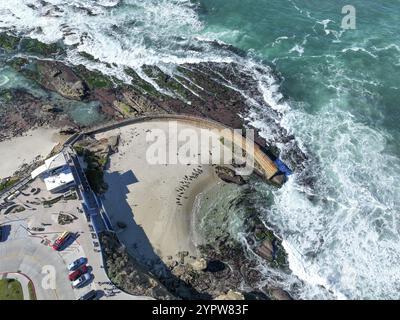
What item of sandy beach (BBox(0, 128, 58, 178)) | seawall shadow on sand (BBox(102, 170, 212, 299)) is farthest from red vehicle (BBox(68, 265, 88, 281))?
sandy beach (BBox(0, 128, 58, 178))

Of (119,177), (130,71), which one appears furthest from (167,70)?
(119,177)

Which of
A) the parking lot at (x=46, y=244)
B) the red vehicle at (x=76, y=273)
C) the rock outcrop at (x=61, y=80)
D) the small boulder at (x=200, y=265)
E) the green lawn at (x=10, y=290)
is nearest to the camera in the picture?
the green lawn at (x=10, y=290)

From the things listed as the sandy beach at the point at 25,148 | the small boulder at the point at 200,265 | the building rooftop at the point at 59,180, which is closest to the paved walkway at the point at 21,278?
the building rooftop at the point at 59,180

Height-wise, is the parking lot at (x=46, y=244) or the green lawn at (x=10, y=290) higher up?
the parking lot at (x=46, y=244)

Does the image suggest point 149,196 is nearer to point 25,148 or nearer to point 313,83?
point 25,148

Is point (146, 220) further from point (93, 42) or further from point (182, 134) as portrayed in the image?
point (93, 42)

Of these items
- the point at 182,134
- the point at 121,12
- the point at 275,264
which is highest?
the point at 121,12

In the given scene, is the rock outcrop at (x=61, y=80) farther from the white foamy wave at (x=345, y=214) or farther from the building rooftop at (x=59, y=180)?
the white foamy wave at (x=345, y=214)

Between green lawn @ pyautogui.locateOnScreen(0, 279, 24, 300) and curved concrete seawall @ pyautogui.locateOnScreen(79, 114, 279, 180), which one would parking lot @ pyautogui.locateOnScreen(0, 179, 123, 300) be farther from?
curved concrete seawall @ pyautogui.locateOnScreen(79, 114, 279, 180)
